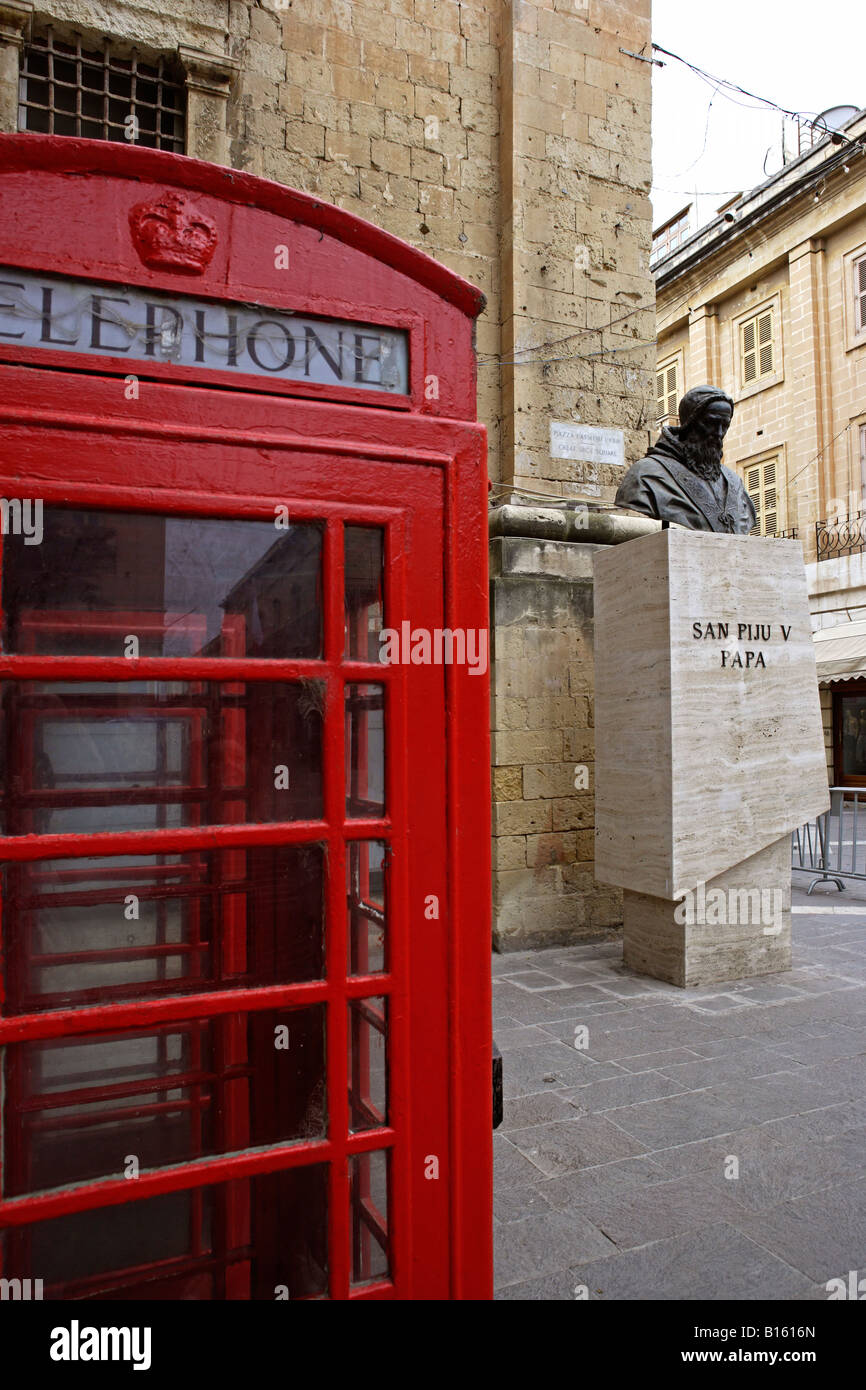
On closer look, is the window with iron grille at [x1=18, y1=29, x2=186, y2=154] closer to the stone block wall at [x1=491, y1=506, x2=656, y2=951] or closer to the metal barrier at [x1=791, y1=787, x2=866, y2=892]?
the stone block wall at [x1=491, y1=506, x2=656, y2=951]

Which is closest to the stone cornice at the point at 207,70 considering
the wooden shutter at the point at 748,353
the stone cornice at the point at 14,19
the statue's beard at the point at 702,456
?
the stone cornice at the point at 14,19

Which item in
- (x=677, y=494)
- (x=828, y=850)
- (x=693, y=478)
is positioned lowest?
(x=828, y=850)

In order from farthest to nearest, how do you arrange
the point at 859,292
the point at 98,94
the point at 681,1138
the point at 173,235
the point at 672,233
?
1. the point at 672,233
2. the point at 859,292
3. the point at 98,94
4. the point at 681,1138
5. the point at 173,235

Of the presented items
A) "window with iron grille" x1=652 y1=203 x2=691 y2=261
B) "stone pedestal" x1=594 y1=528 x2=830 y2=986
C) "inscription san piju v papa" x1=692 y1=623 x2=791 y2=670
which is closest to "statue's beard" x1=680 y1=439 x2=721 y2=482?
"stone pedestal" x1=594 y1=528 x2=830 y2=986

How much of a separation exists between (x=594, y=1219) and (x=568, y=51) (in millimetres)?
8267

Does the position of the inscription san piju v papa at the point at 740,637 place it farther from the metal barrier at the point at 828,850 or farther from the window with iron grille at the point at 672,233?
the window with iron grille at the point at 672,233

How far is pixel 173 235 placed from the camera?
4.78 ft

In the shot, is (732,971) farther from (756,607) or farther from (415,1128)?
(415,1128)

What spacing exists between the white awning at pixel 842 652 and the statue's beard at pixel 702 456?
11.0m

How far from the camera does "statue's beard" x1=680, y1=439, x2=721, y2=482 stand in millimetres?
6078

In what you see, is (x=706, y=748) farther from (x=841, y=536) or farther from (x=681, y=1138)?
(x=841, y=536)

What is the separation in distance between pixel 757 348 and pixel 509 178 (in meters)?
14.9

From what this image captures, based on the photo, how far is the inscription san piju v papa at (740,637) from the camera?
17.2 feet

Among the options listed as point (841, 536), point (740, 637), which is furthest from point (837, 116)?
point (740, 637)
